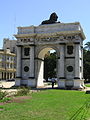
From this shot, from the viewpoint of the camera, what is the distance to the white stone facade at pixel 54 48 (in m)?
31.3

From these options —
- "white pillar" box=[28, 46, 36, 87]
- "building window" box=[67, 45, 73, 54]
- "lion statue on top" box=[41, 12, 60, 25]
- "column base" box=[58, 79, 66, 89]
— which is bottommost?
"column base" box=[58, 79, 66, 89]

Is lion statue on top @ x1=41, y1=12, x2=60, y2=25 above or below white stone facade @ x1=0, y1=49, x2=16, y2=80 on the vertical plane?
above

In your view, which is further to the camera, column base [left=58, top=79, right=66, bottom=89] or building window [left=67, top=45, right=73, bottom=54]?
building window [left=67, top=45, right=73, bottom=54]

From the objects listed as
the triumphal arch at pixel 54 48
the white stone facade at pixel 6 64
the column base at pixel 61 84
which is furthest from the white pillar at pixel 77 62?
the white stone facade at pixel 6 64

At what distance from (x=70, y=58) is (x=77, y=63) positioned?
151 centimetres

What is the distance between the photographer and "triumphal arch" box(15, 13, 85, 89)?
103ft

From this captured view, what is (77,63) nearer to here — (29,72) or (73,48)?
(73,48)

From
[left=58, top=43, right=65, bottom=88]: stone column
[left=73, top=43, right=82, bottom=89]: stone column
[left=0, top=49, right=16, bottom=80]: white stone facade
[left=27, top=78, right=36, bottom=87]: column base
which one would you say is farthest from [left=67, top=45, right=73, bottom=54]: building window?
[left=0, top=49, right=16, bottom=80]: white stone facade

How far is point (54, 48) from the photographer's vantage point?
33.0 m

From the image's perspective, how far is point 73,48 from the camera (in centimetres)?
3189

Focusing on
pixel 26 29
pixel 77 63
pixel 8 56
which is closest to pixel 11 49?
pixel 8 56

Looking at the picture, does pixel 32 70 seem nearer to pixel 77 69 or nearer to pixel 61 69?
pixel 61 69

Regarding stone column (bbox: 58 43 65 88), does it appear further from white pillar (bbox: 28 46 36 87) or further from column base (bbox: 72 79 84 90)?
white pillar (bbox: 28 46 36 87)

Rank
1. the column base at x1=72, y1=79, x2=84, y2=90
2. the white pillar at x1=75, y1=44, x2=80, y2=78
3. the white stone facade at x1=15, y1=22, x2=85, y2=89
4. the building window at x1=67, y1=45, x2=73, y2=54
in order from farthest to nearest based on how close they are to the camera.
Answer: the building window at x1=67, y1=45, x2=73, y2=54, the white stone facade at x1=15, y1=22, x2=85, y2=89, the white pillar at x1=75, y1=44, x2=80, y2=78, the column base at x1=72, y1=79, x2=84, y2=90
